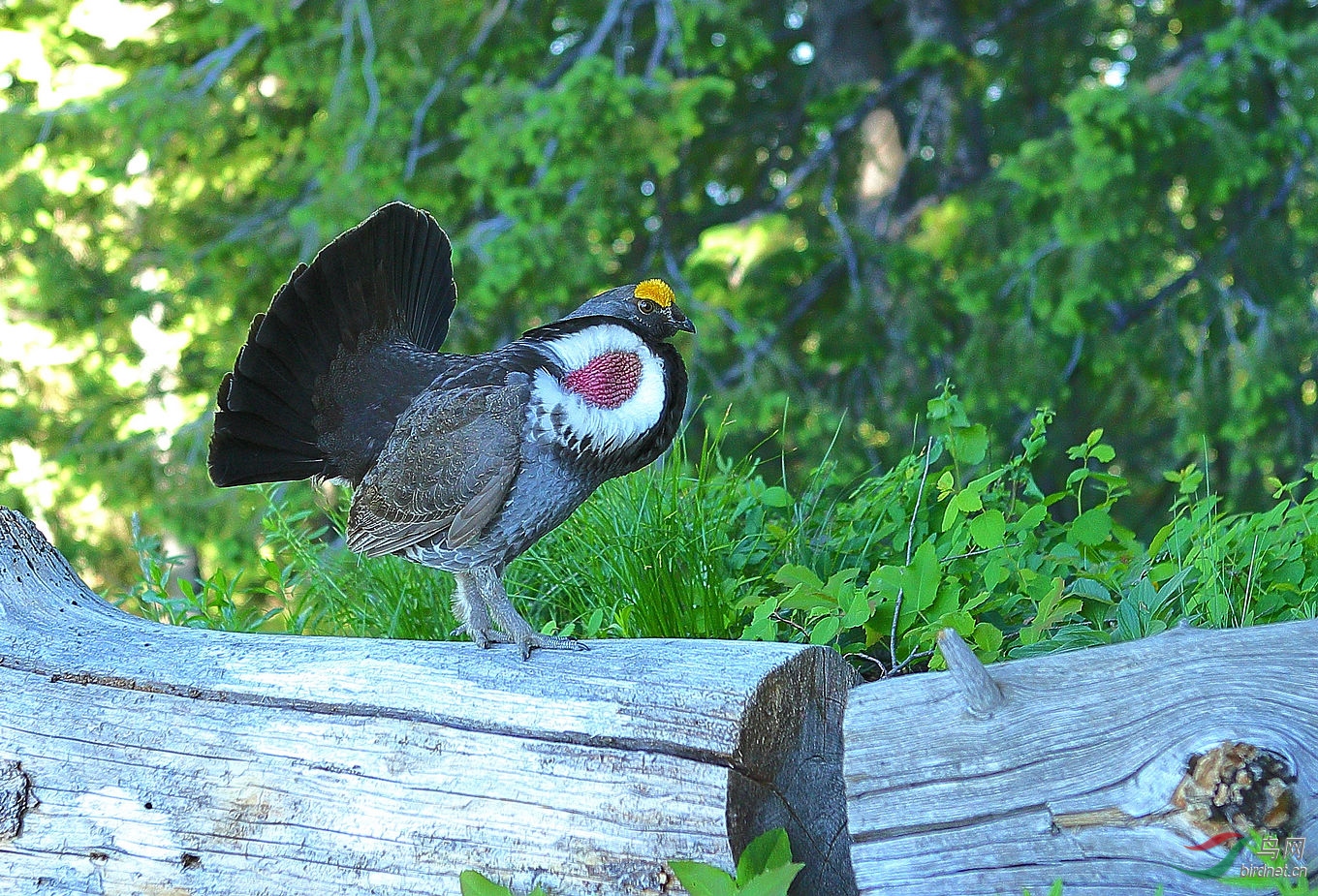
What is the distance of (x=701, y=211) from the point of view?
8.97 m

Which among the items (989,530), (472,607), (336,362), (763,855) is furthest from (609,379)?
(763,855)

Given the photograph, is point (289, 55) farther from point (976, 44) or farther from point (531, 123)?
point (976, 44)

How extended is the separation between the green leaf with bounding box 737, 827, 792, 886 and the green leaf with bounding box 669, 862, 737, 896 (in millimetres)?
28

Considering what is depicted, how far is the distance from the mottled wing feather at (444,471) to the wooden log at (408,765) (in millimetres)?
313

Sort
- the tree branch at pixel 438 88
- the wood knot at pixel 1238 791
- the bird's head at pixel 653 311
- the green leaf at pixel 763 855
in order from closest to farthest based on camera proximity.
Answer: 1. the wood knot at pixel 1238 791
2. the green leaf at pixel 763 855
3. the bird's head at pixel 653 311
4. the tree branch at pixel 438 88

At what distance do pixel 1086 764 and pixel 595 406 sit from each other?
1.19 metres

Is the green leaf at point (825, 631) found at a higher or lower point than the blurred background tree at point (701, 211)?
higher

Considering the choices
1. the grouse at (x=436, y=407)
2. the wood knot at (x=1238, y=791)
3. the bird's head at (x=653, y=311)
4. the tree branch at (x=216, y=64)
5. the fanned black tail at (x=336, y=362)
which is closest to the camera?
the wood knot at (x=1238, y=791)

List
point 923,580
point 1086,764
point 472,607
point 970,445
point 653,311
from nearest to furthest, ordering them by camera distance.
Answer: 1. point 1086,764
2. point 923,580
3. point 653,311
4. point 472,607
5. point 970,445

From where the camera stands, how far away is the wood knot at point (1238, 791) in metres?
1.85

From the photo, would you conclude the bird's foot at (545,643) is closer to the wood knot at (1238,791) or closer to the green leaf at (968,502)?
the green leaf at (968,502)

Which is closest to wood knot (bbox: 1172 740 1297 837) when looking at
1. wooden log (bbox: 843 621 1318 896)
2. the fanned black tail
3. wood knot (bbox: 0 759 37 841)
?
wooden log (bbox: 843 621 1318 896)

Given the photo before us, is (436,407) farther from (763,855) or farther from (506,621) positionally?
(763,855)

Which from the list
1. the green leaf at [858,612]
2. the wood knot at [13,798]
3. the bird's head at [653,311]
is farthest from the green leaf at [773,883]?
the wood knot at [13,798]
